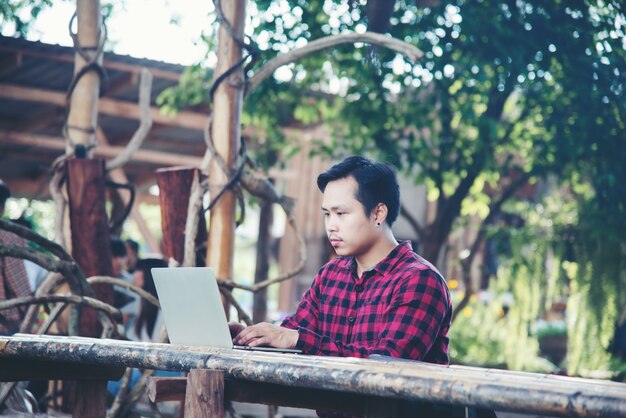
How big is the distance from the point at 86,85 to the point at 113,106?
4930 millimetres

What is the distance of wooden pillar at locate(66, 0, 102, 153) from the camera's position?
540cm

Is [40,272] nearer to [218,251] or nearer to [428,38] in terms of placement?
[218,251]

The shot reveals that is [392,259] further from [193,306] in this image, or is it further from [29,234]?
[29,234]

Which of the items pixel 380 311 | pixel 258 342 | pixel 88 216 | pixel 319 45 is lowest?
pixel 258 342

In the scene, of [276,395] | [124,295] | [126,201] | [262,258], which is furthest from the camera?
[126,201]

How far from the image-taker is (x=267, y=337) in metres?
3.22

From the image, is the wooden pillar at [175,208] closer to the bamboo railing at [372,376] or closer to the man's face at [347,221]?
the man's face at [347,221]

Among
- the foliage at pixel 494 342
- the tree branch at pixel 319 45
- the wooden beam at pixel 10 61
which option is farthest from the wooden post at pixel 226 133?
the foliage at pixel 494 342

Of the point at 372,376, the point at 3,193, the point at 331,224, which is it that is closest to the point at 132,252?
the point at 3,193

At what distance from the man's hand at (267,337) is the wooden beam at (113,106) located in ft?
21.5

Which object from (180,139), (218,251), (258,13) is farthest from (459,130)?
(180,139)

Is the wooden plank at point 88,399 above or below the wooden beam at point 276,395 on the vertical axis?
below

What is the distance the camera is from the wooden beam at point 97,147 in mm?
10312

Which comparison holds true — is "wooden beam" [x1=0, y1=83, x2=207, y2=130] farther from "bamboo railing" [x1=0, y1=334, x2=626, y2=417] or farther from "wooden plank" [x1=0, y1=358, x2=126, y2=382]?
"bamboo railing" [x1=0, y1=334, x2=626, y2=417]
